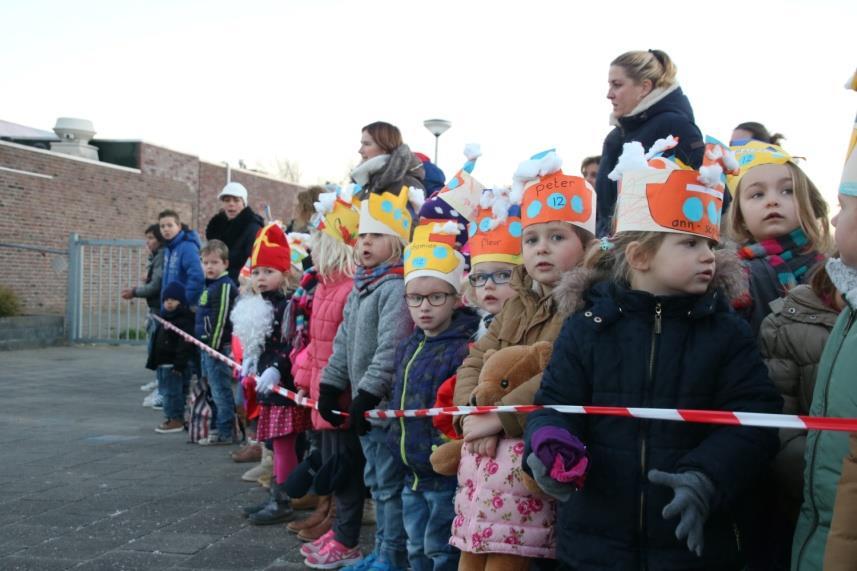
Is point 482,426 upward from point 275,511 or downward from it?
upward

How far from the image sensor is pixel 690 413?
103 inches

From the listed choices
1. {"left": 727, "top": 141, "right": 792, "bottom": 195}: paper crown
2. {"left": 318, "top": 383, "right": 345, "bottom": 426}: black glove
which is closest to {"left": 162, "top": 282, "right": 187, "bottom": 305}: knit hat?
{"left": 318, "top": 383, "right": 345, "bottom": 426}: black glove

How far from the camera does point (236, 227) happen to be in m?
9.73

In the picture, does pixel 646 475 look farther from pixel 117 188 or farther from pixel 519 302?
pixel 117 188

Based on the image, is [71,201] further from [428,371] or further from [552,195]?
[552,195]

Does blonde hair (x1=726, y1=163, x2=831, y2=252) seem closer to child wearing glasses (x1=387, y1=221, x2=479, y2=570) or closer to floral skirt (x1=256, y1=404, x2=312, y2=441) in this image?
child wearing glasses (x1=387, y1=221, x2=479, y2=570)

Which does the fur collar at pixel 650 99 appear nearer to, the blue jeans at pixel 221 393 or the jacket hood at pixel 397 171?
the jacket hood at pixel 397 171

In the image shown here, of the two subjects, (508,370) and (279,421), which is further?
(279,421)

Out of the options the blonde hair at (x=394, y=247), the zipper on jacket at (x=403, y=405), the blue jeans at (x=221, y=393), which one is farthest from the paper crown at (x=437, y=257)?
the blue jeans at (x=221, y=393)

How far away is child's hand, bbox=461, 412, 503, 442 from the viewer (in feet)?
11.0

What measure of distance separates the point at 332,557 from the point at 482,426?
191 centimetres

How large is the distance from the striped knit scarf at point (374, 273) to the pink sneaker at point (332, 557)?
1411 millimetres

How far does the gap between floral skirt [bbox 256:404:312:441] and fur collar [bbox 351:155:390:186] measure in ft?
5.05

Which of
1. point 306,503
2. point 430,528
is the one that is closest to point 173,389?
point 306,503
